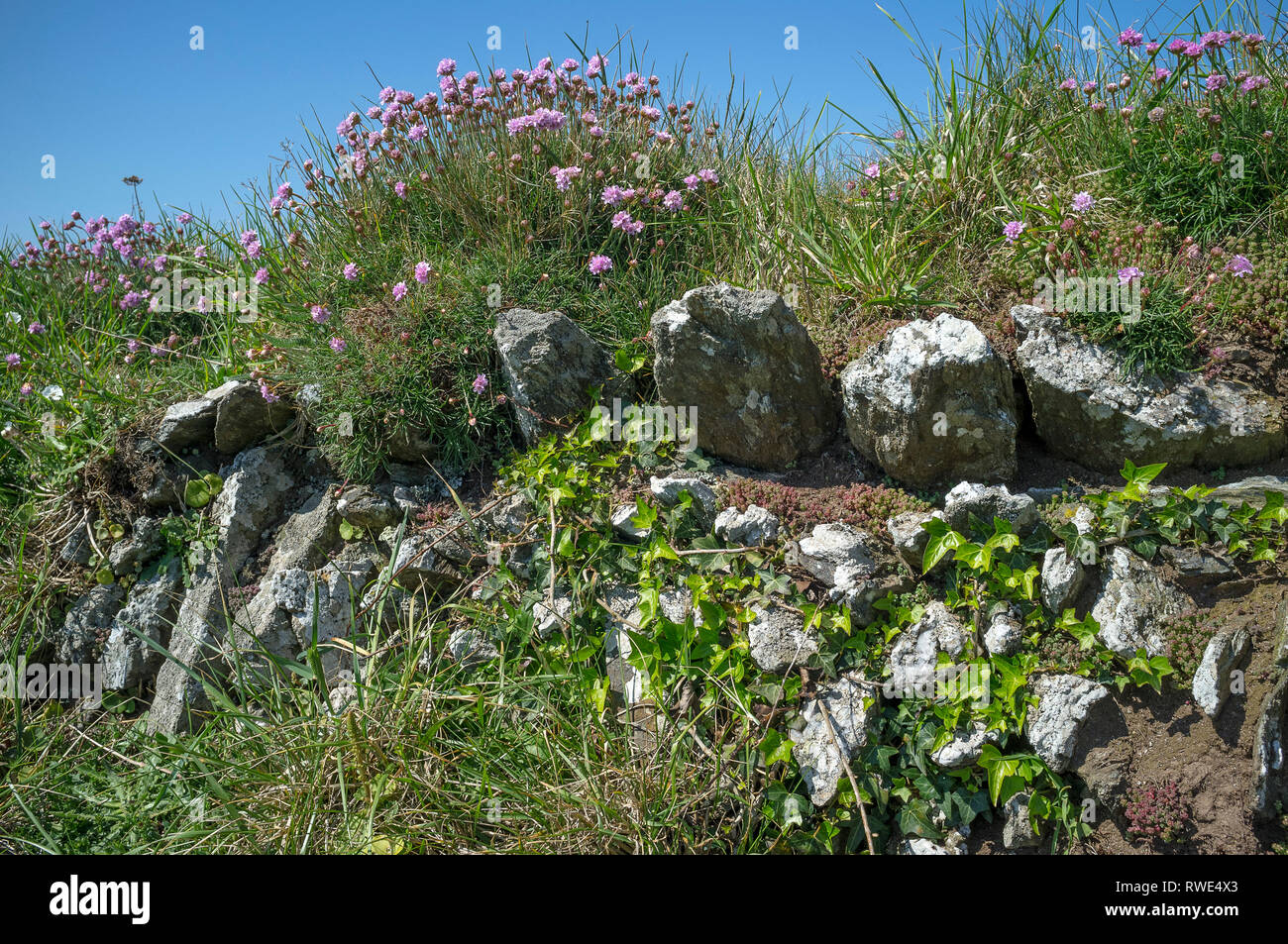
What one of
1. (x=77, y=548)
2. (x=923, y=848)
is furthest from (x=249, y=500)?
(x=923, y=848)

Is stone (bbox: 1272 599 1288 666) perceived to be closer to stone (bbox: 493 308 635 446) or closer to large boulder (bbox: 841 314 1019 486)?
large boulder (bbox: 841 314 1019 486)

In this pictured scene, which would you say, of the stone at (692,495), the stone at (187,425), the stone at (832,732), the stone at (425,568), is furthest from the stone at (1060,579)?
the stone at (187,425)

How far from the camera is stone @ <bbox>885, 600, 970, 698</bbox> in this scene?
10.7 ft

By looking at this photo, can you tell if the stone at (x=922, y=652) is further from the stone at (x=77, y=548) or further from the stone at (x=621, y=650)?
the stone at (x=77, y=548)

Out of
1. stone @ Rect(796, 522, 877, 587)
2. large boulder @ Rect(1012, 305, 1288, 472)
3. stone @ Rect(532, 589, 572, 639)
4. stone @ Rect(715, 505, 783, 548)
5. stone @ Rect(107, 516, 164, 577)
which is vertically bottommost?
stone @ Rect(532, 589, 572, 639)

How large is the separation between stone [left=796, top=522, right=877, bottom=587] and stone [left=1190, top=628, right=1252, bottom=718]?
1.23 metres

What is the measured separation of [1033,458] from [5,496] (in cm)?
621

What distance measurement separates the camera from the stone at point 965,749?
3.12 m

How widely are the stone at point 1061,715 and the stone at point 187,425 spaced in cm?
461

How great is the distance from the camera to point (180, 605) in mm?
4629

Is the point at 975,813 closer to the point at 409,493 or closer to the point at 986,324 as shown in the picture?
the point at 986,324

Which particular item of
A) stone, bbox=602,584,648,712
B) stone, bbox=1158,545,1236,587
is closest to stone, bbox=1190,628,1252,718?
stone, bbox=1158,545,1236,587

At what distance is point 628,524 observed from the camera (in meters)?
3.83

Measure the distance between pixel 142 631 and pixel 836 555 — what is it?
13.0ft
